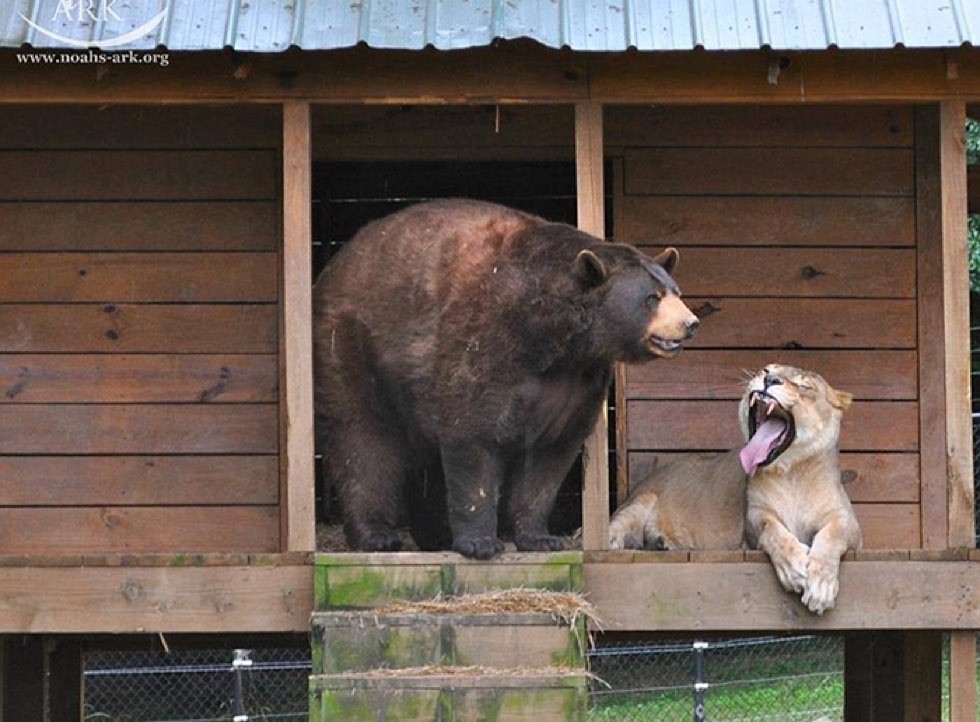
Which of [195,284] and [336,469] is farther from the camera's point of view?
[195,284]

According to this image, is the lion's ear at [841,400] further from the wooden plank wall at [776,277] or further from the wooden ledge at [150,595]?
the wooden ledge at [150,595]

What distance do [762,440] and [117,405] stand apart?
3.01 meters

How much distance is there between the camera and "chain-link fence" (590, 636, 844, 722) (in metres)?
15.6

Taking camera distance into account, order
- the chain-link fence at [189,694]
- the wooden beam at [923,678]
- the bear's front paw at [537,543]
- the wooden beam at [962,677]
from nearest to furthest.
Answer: the bear's front paw at [537,543]
the wooden beam at [962,677]
the wooden beam at [923,678]
the chain-link fence at [189,694]

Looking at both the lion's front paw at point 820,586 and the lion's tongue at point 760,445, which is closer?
the lion's front paw at point 820,586

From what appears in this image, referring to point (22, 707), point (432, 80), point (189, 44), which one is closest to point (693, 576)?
point (432, 80)

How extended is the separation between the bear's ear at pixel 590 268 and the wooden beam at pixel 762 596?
112cm

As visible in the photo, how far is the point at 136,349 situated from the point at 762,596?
3.17 m

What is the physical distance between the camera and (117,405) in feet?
30.3

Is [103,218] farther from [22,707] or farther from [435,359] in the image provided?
[22,707]

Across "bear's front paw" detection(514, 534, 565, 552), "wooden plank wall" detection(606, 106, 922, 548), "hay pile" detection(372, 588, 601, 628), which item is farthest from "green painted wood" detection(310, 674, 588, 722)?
"wooden plank wall" detection(606, 106, 922, 548)

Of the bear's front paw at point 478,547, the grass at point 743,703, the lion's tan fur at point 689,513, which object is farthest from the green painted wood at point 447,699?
the grass at point 743,703

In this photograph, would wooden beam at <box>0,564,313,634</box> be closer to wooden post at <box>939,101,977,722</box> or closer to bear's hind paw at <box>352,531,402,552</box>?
bear's hind paw at <box>352,531,402,552</box>

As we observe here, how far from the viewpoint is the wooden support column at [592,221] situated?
799 cm
